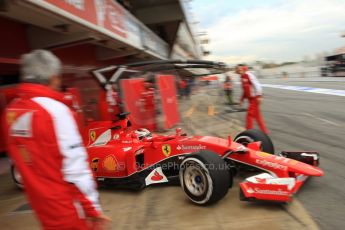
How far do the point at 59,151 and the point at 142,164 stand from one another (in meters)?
3.47

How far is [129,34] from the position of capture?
1097 centimetres

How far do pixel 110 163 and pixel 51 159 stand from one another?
3500 mm

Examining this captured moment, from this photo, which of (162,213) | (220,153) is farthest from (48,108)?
(220,153)

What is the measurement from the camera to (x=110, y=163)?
5645 mm

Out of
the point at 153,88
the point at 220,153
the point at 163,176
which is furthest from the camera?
the point at 153,88

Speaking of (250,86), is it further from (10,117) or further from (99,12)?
(10,117)

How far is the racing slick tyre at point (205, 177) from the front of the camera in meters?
4.50

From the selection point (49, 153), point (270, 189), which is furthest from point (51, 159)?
point (270, 189)

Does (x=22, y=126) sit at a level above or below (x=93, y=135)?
above

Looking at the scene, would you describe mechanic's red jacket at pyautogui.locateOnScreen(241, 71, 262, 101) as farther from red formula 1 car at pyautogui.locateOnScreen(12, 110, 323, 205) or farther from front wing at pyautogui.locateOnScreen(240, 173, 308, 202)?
front wing at pyautogui.locateOnScreen(240, 173, 308, 202)

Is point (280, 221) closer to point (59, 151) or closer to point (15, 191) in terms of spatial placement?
point (59, 151)

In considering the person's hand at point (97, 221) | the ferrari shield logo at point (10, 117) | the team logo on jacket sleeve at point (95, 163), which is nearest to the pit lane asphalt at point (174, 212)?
the team logo on jacket sleeve at point (95, 163)

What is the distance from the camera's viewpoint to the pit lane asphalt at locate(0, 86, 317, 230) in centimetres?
409

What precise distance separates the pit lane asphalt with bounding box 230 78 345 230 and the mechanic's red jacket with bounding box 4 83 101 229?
8.72 ft
